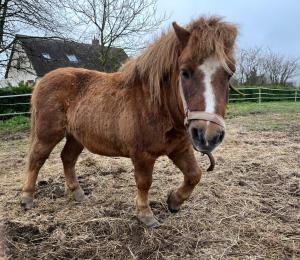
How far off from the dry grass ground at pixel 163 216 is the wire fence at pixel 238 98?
4.12 feet

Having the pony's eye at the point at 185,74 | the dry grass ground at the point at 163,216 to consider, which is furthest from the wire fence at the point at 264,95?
the pony's eye at the point at 185,74

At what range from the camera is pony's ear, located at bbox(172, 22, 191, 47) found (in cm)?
272

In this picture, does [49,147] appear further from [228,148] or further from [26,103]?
[26,103]

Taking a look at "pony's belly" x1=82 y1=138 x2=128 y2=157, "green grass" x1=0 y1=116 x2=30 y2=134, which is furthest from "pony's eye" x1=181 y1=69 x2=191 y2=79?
"green grass" x1=0 y1=116 x2=30 y2=134

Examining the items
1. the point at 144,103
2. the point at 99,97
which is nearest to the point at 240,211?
the point at 144,103

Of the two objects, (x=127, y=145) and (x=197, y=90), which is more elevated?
(x=197, y=90)

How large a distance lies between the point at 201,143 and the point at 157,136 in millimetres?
740

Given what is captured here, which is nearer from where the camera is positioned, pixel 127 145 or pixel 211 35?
pixel 211 35

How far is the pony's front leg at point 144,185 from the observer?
329 centimetres

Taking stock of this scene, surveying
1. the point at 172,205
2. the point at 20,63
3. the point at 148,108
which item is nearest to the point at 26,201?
the point at 172,205

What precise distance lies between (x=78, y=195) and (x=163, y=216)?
109 centimetres

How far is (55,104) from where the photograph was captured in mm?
3973

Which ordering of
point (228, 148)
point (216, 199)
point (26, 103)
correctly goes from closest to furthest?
point (216, 199), point (228, 148), point (26, 103)

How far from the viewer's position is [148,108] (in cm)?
321
